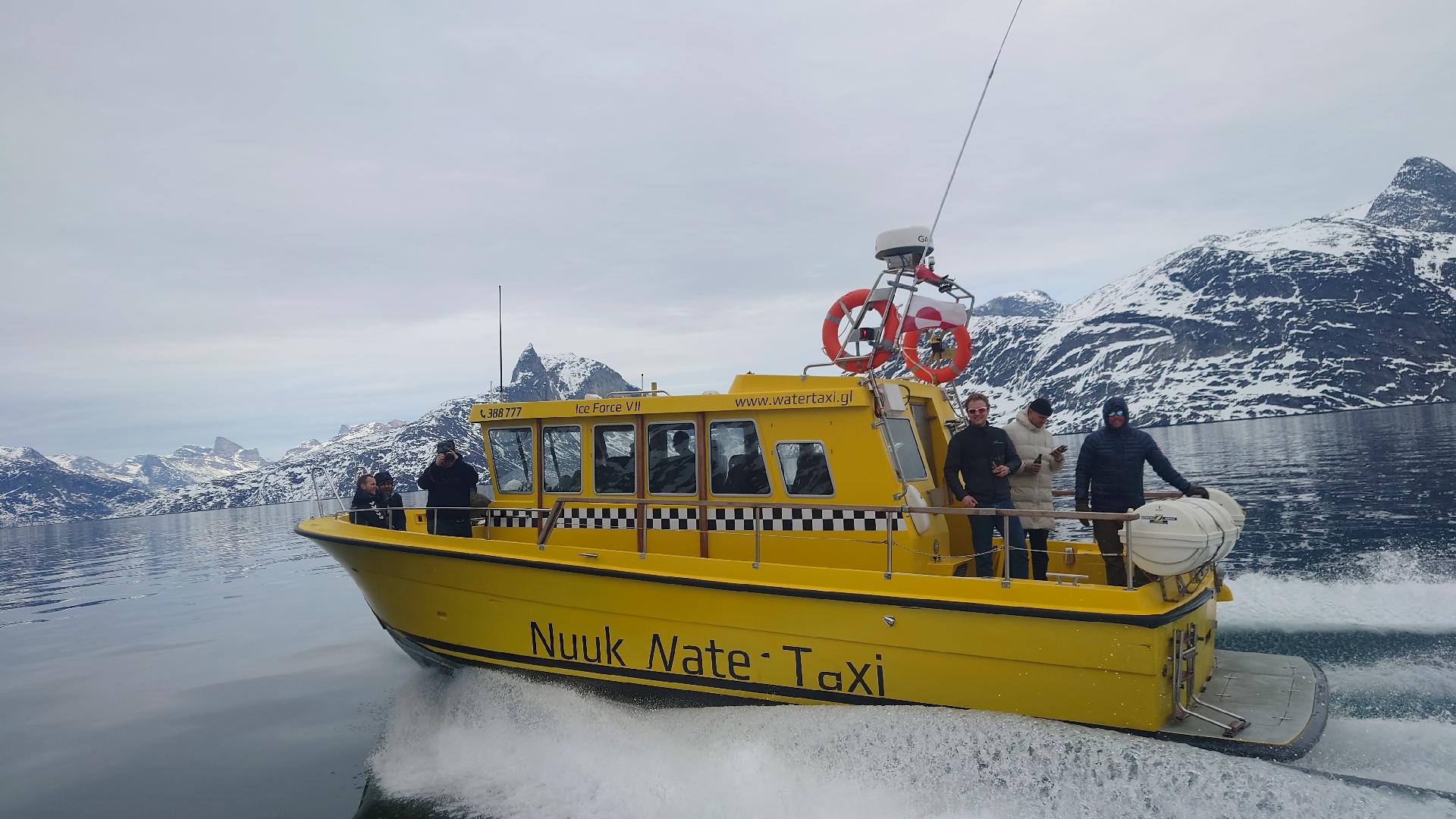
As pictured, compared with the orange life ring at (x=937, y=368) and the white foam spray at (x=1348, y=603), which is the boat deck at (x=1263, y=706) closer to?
the white foam spray at (x=1348, y=603)

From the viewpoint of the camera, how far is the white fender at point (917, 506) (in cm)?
594

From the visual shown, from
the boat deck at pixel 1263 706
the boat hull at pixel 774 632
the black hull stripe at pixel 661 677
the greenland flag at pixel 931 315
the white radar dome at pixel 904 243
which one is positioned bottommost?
the boat deck at pixel 1263 706

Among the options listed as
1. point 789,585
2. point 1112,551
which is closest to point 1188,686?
point 1112,551

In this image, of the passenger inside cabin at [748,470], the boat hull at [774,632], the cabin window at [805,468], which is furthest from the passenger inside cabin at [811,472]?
the boat hull at [774,632]

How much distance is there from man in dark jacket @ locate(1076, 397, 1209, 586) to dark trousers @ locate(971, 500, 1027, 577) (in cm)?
54

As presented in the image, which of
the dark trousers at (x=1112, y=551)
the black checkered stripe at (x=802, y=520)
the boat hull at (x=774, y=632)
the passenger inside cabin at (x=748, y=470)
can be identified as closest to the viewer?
the boat hull at (x=774, y=632)

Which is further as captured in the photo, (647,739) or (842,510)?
(842,510)

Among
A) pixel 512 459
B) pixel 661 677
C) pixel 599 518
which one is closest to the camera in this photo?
pixel 661 677

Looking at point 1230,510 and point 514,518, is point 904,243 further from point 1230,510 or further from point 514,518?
point 514,518

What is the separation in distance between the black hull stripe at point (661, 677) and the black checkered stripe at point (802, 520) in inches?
45.0

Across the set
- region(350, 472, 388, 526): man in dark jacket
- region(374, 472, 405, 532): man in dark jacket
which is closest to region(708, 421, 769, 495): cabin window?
region(374, 472, 405, 532): man in dark jacket

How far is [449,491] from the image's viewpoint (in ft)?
23.8

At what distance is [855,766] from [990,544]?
6.52 feet

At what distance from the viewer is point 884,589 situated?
17.5 feet
